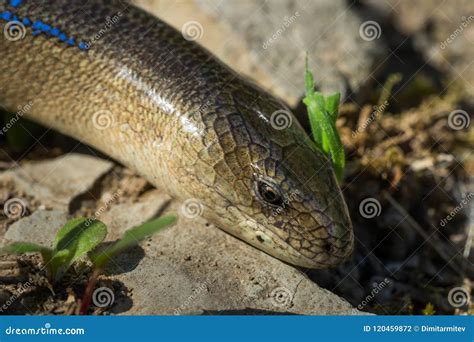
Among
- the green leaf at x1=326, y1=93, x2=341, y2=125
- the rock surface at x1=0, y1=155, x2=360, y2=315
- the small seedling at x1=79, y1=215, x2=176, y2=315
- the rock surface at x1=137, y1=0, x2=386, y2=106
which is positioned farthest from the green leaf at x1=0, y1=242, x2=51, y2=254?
the rock surface at x1=137, y1=0, x2=386, y2=106

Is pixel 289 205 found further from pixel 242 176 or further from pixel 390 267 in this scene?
pixel 390 267

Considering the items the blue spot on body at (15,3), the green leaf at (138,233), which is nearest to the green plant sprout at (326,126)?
the green leaf at (138,233)

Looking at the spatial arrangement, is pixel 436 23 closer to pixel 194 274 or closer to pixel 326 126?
pixel 326 126

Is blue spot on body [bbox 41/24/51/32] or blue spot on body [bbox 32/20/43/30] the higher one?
blue spot on body [bbox 41/24/51/32]

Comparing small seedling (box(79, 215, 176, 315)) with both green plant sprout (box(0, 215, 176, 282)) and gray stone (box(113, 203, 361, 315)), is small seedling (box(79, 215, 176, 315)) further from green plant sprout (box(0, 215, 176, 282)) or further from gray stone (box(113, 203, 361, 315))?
gray stone (box(113, 203, 361, 315))

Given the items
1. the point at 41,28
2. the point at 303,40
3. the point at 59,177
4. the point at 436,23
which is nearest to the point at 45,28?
the point at 41,28

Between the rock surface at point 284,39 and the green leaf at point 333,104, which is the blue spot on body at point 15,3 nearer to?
the rock surface at point 284,39
